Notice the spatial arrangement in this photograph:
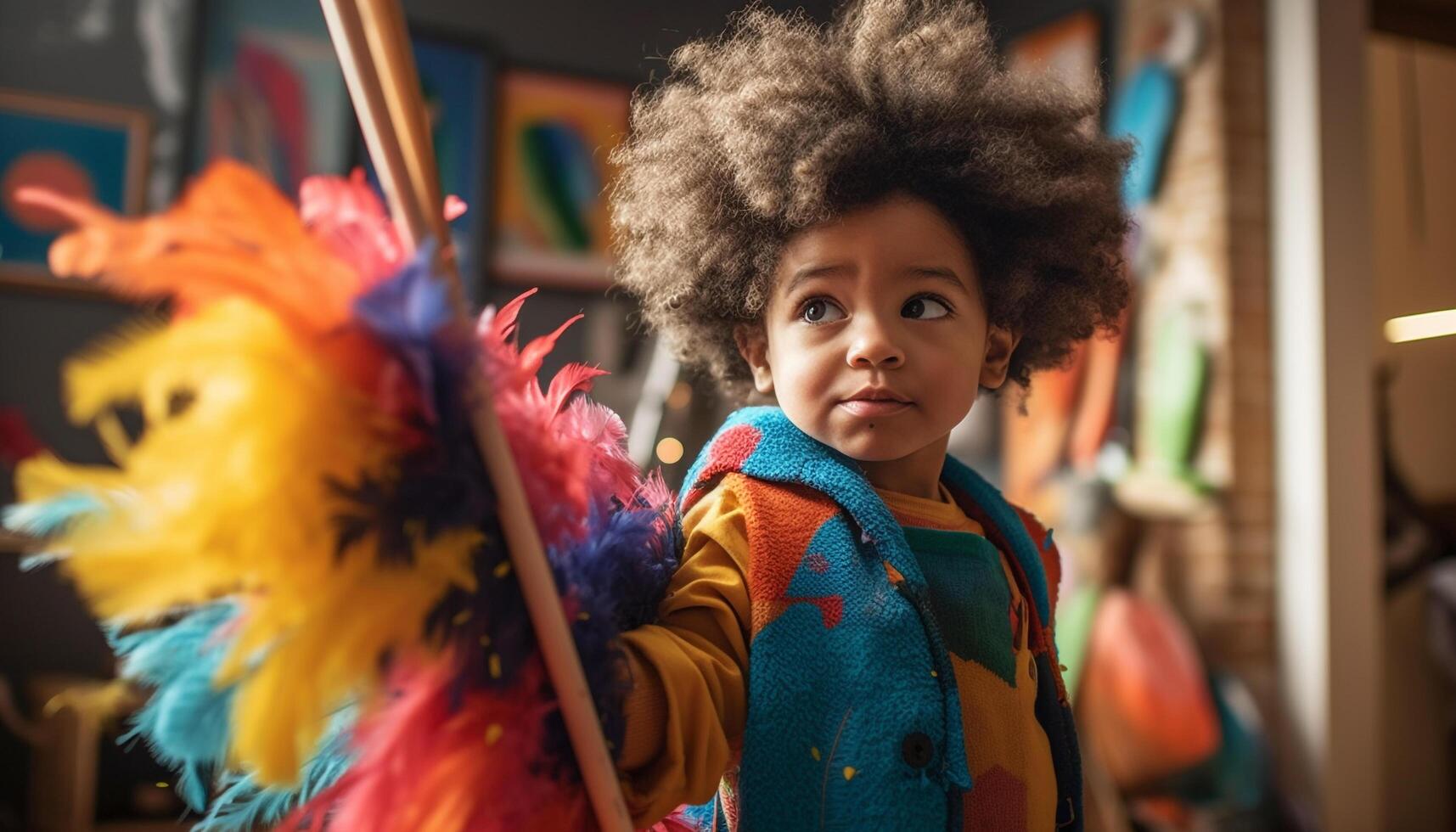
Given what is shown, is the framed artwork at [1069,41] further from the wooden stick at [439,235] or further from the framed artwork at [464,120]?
the wooden stick at [439,235]

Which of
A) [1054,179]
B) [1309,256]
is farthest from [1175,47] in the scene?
[1054,179]

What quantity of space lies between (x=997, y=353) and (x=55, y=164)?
7.38ft

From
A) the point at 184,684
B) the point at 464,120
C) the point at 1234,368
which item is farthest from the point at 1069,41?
the point at 184,684

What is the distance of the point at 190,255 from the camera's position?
425mm

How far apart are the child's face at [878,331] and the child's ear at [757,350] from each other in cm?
5

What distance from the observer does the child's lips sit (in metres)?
0.68

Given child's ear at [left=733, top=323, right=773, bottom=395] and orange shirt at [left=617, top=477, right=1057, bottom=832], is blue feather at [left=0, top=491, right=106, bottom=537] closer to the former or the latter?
orange shirt at [left=617, top=477, right=1057, bottom=832]

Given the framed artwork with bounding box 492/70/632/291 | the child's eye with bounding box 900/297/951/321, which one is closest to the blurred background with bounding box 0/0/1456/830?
the framed artwork with bounding box 492/70/632/291

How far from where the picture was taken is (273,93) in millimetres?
2514

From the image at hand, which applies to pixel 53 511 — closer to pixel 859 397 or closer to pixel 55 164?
pixel 859 397

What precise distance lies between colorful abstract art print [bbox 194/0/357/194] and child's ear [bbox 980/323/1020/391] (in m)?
2.07

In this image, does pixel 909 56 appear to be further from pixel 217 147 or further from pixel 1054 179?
pixel 217 147

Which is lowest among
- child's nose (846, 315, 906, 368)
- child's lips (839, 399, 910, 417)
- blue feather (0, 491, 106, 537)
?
blue feather (0, 491, 106, 537)

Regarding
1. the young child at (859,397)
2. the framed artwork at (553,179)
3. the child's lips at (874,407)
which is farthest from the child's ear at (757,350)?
the framed artwork at (553,179)
